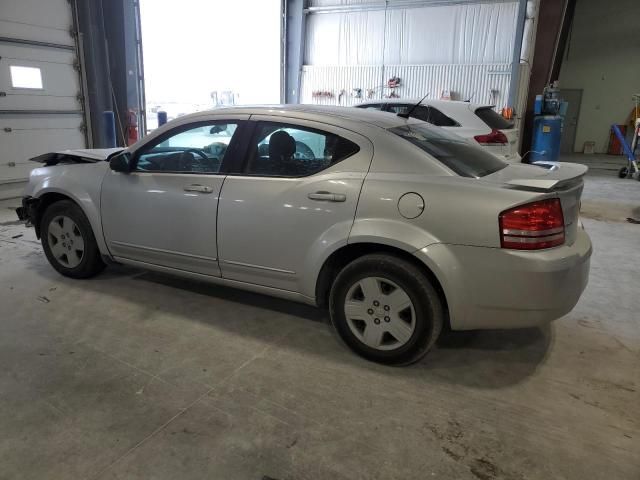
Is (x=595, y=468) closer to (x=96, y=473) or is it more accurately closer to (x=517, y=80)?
(x=96, y=473)

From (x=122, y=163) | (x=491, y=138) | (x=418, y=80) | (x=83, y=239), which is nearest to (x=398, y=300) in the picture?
(x=122, y=163)

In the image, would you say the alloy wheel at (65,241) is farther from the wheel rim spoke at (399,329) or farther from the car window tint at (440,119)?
the car window tint at (440,119)

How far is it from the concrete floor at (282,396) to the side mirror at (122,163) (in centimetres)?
97

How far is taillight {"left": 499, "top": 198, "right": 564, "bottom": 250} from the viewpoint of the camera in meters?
2.29

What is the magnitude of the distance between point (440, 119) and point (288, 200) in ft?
15.9

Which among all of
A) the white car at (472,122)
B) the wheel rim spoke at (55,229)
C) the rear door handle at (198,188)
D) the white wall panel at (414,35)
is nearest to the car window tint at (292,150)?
the rear door handle at (198,188)

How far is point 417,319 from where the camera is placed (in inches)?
100

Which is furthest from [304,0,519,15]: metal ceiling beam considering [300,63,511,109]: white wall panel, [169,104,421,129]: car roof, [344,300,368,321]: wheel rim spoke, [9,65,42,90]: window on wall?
[344,300,368,321]: wheel rim spoke

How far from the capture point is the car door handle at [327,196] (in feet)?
8.72

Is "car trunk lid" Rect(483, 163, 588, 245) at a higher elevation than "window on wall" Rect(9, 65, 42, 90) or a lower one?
lower

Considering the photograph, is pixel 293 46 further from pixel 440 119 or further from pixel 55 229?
pixel 55 229

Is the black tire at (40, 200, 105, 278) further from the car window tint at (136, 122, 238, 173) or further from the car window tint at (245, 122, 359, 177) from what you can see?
the car window tint at (245, 122, 359, 177)

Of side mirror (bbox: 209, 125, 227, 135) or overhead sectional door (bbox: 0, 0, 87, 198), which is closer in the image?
side mirror (bbox: 209, 125, 227, 135)

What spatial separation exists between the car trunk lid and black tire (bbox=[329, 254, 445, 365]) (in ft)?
2.25
